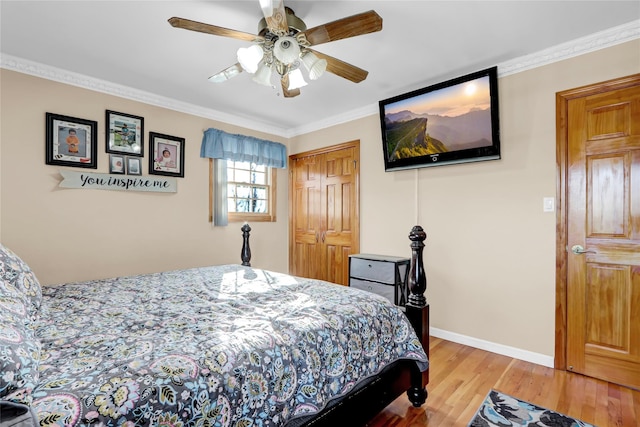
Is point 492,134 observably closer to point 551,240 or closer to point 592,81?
point 592,81

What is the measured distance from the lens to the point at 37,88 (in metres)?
2.74

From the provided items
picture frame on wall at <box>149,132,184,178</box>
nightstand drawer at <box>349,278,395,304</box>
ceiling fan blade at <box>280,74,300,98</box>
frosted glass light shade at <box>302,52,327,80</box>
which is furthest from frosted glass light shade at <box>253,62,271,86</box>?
nightstand drawer at <box>349,278,395,304</box>

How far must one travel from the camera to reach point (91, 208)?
2994 mm

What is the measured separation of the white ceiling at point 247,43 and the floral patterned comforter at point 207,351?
5.92 feet

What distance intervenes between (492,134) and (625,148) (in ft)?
2.85

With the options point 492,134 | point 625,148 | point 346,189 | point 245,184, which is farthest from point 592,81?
point 245,184

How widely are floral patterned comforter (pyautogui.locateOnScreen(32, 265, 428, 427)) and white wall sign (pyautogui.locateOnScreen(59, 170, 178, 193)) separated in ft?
4.08

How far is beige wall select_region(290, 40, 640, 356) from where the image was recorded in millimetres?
2527

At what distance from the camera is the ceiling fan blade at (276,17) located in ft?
5.19

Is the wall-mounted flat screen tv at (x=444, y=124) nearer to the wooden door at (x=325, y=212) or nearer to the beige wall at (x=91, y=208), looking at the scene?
the wooden door at (x=325, y=212)

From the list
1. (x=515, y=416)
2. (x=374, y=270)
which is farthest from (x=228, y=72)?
(x=515, y=416)

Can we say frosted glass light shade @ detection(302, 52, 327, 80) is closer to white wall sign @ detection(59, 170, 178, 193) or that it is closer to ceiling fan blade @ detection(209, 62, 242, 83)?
ceiling fan blade @ detection(209, 62, 242, 83)

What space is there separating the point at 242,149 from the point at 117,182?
4.85 ft

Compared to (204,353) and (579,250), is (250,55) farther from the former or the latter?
(579,250)
